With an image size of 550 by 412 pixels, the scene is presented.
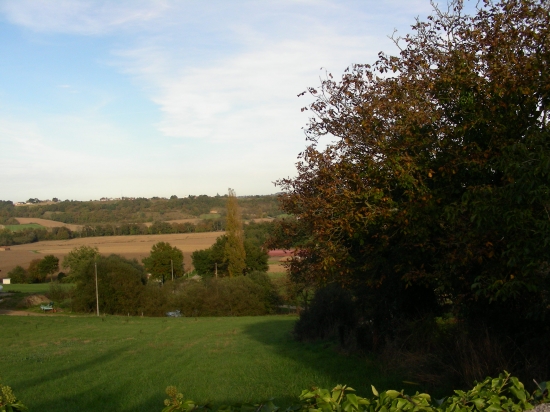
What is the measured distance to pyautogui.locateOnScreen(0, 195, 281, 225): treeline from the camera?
130250 mm

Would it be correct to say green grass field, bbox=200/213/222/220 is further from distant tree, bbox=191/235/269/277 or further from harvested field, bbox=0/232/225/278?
distant tree, bbox=191/235/269/277

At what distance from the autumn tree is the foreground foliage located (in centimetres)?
413

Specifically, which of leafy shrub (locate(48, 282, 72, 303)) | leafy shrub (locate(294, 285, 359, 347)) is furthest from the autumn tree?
leafy shrub (locate(48, 282, 72, 303))

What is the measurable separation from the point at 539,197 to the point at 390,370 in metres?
6.16

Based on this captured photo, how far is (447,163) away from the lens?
30.1ft

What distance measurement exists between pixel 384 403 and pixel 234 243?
212ft

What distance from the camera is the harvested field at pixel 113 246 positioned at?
83.1m

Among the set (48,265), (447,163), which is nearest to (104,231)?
(48,265)

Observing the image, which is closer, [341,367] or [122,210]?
[341,367]

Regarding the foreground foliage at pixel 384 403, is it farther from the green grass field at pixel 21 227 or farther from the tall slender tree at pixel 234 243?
the green grass field at pixel 21 227

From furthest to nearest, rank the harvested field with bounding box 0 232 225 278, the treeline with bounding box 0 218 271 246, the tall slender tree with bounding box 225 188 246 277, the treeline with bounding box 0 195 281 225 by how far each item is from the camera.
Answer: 1. the treeline with bounding box 0 195 281 225
2. the treeline with bounding box 0 218 271 246
3. the harvested field with bounding box 0 232 225 278
4. the tall slender tree with bounding box 225 188 246 277

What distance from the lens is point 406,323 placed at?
12500 millimetres

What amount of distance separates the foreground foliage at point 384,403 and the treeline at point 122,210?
11462cm

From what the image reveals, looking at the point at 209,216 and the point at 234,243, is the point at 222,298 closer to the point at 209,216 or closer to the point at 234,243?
the point at 234,243
